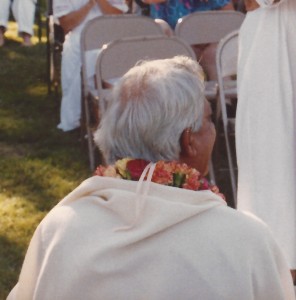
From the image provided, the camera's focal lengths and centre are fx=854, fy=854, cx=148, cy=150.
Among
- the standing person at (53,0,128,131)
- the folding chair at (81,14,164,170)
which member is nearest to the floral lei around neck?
the folding chair at (81,14,164,170)

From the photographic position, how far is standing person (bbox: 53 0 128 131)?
21.3ft

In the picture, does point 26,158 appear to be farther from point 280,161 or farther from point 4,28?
point 4,28

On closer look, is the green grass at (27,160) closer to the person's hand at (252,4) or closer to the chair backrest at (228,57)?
the chair backrest at (228,57)

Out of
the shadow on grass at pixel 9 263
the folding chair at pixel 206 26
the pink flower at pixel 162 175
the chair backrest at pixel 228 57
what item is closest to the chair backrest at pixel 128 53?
the chair backrest at pixel 228 57

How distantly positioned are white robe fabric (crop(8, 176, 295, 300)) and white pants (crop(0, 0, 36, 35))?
7.08m

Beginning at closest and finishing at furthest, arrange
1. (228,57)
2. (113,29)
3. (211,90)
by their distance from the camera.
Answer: (228,57)
(211,90)
(113,29)

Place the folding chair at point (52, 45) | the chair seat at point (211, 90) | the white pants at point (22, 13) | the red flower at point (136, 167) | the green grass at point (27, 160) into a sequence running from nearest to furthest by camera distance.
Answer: the red flower at point (136, 167)
the green grass at point (27, 160)
the chair seat at point (211, 90)
the folding chair at point (52, 45)
the white pants at point (22, 13)

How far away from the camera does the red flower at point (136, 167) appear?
2.32 m

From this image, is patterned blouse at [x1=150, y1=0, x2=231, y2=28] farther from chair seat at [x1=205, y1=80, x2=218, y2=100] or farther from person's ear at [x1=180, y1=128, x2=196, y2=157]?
person's ear at [x1=180, y1=128, x2=196, y2=157]

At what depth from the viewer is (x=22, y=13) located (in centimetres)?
918

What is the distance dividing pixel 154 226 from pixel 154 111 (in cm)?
31

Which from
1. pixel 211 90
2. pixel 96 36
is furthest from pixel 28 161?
Answer: pixel 211 90

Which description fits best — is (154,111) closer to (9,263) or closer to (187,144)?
(187,144)

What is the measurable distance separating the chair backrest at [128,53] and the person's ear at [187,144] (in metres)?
2.87
